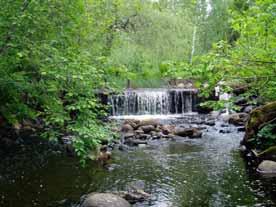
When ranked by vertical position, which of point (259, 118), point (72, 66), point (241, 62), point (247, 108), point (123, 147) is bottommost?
point (123, 147)

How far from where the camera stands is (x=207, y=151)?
12.4m

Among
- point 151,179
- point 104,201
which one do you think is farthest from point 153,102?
point 104,201

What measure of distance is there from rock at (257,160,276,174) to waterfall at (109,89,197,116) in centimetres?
1187

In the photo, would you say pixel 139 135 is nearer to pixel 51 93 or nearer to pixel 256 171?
pixel 256 171

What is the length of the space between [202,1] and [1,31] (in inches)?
1445

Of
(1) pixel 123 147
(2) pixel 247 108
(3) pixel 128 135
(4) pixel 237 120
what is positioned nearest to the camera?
(1) pixel 123 147

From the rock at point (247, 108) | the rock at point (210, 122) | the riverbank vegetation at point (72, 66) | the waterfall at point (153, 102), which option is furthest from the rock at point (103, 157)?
the rock at point (247, 108)

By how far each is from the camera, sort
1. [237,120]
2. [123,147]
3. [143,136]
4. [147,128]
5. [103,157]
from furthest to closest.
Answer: [237,120]
[147,128]
[143,136]
[123,147]
[103,157]

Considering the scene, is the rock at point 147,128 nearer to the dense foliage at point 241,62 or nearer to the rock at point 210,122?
the rock at point 210,122

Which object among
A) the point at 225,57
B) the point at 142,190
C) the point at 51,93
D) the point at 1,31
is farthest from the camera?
the point at 142,190

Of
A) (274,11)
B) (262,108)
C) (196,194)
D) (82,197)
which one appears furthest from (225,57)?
(262,108)

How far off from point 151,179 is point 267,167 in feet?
9.63

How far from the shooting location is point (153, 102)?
72.3 feet

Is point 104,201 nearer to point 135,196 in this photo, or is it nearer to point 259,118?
point 135,196
